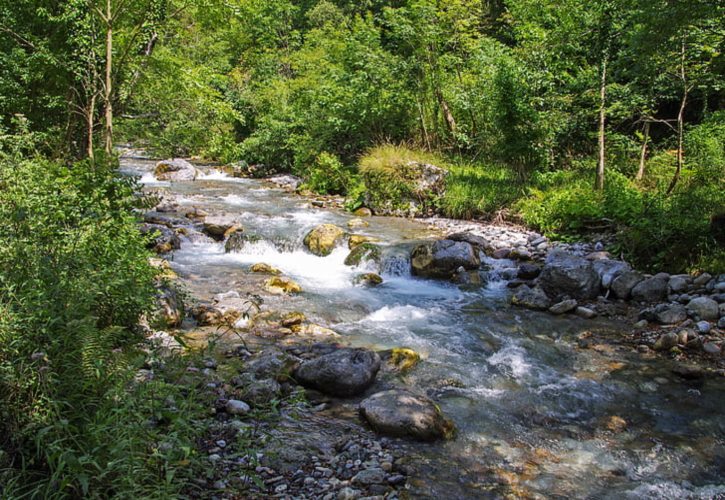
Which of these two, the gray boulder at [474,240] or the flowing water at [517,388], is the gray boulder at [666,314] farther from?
the gray boulder at [474,240]

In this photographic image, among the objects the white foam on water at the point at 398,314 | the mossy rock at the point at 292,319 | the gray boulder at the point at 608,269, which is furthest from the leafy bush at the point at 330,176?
the mossy rock at the point at 292,319

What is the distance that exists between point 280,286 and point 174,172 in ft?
45.0

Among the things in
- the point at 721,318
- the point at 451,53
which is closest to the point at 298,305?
the point at 721,318

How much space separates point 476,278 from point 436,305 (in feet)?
5.09

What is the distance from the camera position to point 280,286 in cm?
904

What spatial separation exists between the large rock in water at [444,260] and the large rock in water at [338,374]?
472 centimetres

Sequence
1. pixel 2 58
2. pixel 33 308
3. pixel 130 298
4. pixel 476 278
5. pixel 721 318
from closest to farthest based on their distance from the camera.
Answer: pixel 33 308 → pixel 130 298 → pixel 721 318 → pixel 2 58 → pixel 476 278

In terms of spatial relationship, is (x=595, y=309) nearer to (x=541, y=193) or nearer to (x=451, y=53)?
(x=541, y=193)

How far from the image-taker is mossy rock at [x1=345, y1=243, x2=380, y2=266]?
1059 centimetres

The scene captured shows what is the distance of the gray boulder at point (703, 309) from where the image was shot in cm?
723

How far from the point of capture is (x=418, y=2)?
16562mm

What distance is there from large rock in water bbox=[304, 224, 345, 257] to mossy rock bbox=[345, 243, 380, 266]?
27.3 inches

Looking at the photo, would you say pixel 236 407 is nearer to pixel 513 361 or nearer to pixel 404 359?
pixel 404 359

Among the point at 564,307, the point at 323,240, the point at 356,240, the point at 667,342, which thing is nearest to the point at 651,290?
the point at 564,307
